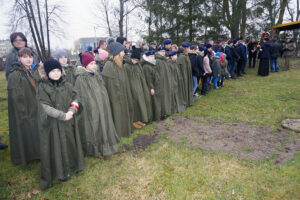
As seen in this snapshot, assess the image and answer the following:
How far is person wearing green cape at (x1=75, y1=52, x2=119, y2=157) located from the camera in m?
3.85

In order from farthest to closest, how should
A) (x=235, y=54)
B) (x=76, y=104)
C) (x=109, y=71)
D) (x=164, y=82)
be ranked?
(x=235, y=54)
(x=164, y=82)
(x=109, y=71)
(x=76, y=104)

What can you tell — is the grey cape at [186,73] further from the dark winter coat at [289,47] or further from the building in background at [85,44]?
the dark winter coat at [289,47]

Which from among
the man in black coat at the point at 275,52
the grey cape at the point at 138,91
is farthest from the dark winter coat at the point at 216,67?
the man in black coat at the point at 275,52

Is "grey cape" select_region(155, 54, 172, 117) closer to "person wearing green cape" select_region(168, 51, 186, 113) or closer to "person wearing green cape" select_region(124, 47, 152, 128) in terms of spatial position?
"person wearing green cape" select_region(168, 51, 186, 113)

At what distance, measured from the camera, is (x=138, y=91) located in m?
5.34

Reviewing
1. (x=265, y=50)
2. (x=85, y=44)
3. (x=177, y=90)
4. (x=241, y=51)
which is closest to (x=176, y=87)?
(x=177, y=90)

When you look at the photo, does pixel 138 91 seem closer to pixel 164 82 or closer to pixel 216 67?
pixel 164 82

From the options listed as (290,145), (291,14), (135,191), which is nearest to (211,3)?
(290,145)

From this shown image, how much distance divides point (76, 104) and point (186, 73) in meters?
4.99

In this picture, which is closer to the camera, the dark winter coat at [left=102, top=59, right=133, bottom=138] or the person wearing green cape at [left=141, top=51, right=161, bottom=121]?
the dark winter coat at [left=102, top=59, right=133, bottom=138]

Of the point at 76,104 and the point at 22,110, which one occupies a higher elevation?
the point at 76,104

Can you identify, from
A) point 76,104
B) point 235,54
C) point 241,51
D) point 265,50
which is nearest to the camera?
point 76,104

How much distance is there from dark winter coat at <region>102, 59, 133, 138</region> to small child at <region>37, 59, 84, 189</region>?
1.36 meters

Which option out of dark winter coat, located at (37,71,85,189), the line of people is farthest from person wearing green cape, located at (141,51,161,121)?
dark winter coat, located at (37,71,85,189)
